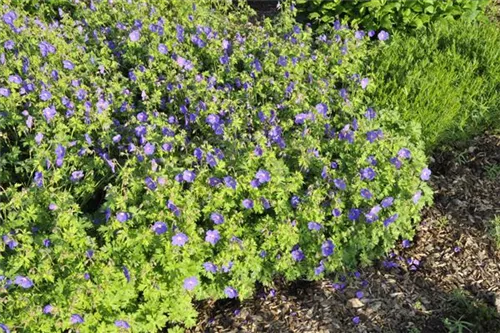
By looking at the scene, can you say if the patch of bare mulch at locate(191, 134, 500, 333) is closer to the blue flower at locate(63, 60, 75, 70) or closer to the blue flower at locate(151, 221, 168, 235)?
the blue flower at locate(151, 221, 168, 235)

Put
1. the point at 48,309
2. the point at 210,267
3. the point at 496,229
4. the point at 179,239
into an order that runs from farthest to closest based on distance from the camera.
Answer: the point at 496,229 < the point at 210,267 < the point at 179,239 < the point at 48,309

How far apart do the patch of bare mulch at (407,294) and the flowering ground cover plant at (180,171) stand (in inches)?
7.7

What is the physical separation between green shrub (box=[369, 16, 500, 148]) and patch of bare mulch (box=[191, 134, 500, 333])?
0.61 metres

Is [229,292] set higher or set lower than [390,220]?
lower

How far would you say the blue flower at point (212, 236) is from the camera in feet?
9.53

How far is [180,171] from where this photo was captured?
3.07m

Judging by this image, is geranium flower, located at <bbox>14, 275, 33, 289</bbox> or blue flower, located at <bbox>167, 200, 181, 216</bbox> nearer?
geranium flower, located at <bbox>14, 275, 33, 289</bbox>

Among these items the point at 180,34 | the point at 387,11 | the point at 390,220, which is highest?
the point at 387,11

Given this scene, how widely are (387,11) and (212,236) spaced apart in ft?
9.53

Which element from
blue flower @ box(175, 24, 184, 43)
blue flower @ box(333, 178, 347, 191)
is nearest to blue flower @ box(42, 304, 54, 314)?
blue flower @ box(333, 178, 347, 191)

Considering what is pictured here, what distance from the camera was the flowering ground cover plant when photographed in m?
2.76

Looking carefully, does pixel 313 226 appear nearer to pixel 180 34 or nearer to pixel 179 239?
pixel 179 239

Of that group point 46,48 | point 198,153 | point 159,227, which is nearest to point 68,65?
point 46,48

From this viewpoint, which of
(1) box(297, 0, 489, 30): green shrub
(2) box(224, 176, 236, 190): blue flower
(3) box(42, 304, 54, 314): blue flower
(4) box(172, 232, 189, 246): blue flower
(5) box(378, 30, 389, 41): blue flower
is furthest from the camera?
(1) box(297, 0, 489, 30): green shrub
